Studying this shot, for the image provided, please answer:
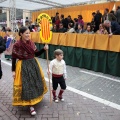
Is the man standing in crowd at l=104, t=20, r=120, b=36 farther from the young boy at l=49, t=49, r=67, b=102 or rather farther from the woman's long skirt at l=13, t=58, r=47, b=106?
the woman's long skirt at l=13, t=58, r=47, b=106

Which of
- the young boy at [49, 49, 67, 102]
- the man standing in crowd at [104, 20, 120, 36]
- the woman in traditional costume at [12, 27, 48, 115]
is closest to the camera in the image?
the woman in traditional costume at [12, 27, 48, 115]

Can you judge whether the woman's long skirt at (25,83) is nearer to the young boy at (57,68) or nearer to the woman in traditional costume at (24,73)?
the woman in traditional costume at (24,73)

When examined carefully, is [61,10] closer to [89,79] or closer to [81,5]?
[81,5]

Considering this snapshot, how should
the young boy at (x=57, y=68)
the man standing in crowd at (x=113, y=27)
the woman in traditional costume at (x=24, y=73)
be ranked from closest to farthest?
the woman in traditional costume at (x=24, y=73) < the young boy at (x=57, y=68) < the man standing in crowd at (x=113, y=27)

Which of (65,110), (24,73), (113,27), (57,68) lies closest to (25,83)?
(24,73)

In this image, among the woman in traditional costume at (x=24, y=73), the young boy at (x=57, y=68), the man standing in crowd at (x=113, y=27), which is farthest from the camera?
the man standing in crowd at (x=113, y=27)

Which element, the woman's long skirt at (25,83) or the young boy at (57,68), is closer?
the woman's long skirt at (25,83)

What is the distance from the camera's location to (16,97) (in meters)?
3.74

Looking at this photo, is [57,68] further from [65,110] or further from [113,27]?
[113,27]

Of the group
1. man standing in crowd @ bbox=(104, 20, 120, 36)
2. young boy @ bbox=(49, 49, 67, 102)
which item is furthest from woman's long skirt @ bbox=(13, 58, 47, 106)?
man standing in crowd @ bbox=(104, 20, 120, 36)

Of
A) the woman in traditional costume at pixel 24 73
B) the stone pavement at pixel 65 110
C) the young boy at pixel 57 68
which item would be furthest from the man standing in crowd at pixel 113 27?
the woman in traditional costume at pixel 24 73

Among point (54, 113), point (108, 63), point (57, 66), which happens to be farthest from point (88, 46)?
point (54, 113)

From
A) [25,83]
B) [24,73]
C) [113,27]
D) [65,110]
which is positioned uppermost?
[113,27]

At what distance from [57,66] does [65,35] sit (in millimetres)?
3986
